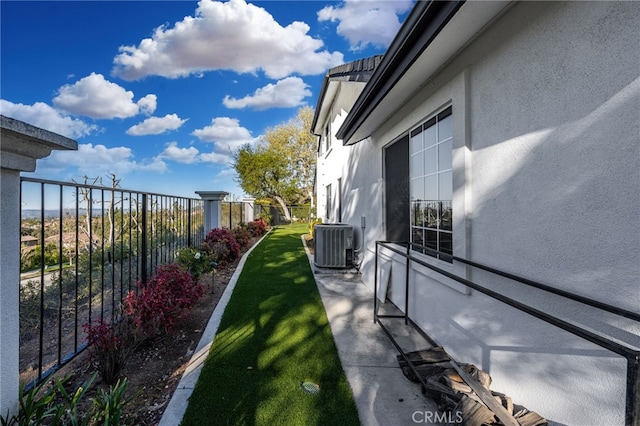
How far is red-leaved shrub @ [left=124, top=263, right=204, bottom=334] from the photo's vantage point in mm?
3391

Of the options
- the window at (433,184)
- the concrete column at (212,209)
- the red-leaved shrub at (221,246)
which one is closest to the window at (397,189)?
the window at (433,184)

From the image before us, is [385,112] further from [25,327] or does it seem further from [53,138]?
[25,327]

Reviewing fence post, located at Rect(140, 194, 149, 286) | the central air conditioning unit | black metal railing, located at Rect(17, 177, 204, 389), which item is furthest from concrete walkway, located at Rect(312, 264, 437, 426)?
fence post, located at Rect(140, 194, 149, 286)

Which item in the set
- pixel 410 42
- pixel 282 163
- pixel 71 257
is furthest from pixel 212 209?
pixel 282 163

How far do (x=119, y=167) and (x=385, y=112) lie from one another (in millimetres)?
6395

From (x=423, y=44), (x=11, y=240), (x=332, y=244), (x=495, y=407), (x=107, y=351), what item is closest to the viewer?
(x=11, y=240)

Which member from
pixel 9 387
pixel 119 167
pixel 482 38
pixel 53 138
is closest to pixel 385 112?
pixel 482 38

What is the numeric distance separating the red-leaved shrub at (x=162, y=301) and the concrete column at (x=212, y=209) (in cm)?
512

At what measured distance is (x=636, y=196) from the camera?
147cm

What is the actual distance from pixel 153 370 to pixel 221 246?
5122mm

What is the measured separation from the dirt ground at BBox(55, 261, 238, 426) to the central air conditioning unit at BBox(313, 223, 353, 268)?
3385 mm

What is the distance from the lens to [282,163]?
26.8 meters

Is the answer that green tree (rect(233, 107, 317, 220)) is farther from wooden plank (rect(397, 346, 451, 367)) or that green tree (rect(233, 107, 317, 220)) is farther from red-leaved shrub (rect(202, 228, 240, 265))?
wooden plank (rect(397, 346, 451, 367))

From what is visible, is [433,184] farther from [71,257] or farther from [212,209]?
[212,209]
